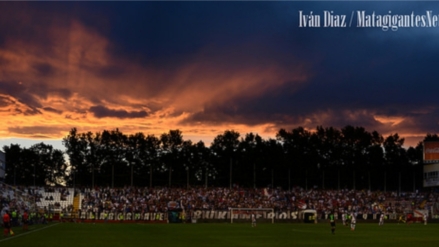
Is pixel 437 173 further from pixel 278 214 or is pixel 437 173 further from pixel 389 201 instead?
pixel 278 214

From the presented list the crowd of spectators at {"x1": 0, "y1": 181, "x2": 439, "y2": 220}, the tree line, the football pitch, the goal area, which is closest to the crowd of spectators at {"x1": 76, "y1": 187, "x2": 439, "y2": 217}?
the crowd of spectators at {"x1": 0, "y1": 181, "x2": 439, "y2": 220}

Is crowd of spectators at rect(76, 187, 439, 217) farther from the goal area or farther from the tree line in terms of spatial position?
the tree line

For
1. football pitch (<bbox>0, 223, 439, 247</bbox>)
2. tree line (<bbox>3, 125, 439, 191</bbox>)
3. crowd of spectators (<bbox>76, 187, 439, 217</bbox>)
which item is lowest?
football pitch (<bbox>0, 223, 439, 247</bbox>)

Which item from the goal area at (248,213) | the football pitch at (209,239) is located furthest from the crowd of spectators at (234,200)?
the football pitch at (209,239)

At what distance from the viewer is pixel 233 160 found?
561 feet

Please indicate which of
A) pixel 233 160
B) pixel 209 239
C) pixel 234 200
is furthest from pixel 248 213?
pixel 233 160

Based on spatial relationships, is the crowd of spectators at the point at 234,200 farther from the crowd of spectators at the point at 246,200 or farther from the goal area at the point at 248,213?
the goal area at the point at 248,213

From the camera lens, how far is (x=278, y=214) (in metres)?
106

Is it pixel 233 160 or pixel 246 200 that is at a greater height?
pixel 233 160

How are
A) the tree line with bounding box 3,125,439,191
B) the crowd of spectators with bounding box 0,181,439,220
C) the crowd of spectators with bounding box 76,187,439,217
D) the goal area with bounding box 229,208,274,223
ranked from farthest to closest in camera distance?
1. the tree line with bounding box 3,125,439,191
2. the crowd of spectators with bounding box 76,187,439,217
3. the crowd of spectators with bounding box 0,181,439,220
4. the goal area with bounding box 229,208,274,223

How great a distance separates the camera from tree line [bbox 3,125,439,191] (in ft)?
523

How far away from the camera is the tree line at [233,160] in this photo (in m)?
160

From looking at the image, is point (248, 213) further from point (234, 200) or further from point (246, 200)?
point (246, 200)

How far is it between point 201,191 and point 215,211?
1507cm
